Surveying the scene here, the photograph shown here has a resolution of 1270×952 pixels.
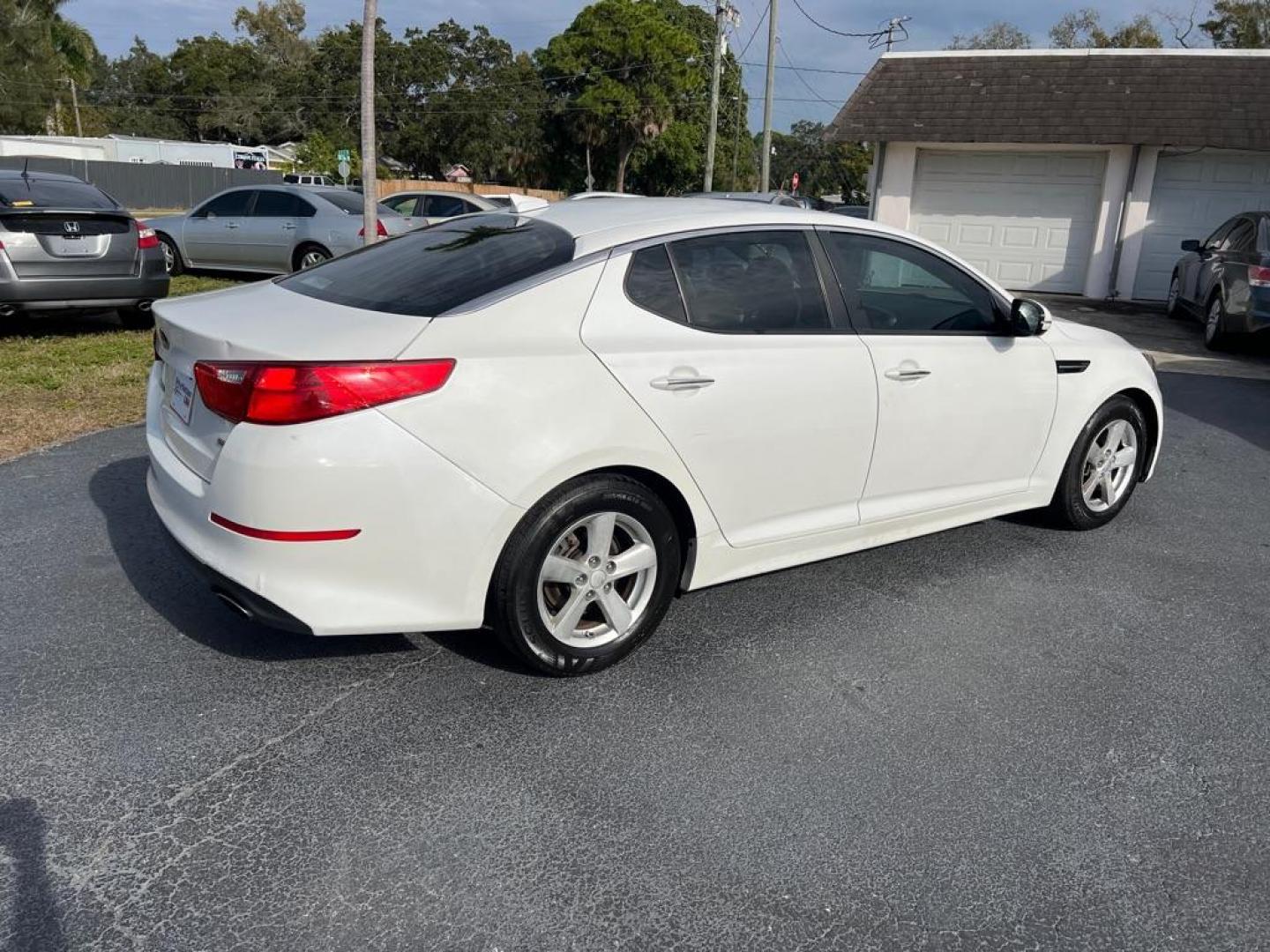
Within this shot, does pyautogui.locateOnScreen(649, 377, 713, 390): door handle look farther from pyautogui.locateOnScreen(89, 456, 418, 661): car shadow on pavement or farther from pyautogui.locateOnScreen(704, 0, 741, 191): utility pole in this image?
pyautogui.locateOnScreen(704, 0, 741, 191): utility pole

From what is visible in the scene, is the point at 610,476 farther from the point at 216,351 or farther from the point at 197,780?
the point at 197,780

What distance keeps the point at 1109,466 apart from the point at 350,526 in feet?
12.8

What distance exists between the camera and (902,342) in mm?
4020

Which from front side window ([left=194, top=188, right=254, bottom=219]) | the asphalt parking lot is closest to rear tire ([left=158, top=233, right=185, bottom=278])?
front side window ([left=194, top=188, right=254, bottom=219])

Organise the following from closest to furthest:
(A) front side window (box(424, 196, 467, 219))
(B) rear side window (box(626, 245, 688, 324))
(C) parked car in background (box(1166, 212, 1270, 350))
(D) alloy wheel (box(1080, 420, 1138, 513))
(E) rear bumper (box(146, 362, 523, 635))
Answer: (E) rear bumper (box(146, 362, 523, 635)), (B) rear side window (box(626, 245, 688, 324)), (D) alloy wheel (box(1080, 420, 1138, 513)), (C) parked car in background (box(1166, 212, 1270, 350)), (A) front side window (box(424, 196, 467, 219))

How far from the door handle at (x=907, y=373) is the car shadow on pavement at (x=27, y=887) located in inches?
125

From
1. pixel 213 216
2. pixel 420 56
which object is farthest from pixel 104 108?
pixel 213 216

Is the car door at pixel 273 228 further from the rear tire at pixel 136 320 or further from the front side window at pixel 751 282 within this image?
the front side window at pixel 751 282

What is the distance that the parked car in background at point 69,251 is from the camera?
8312mm

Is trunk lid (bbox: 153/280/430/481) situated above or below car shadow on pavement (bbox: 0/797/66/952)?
above

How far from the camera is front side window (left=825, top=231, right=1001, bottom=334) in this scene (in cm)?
398

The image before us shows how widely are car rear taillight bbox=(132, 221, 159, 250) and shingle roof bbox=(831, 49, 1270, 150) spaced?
11.2 meters

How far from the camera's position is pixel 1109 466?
199 inches

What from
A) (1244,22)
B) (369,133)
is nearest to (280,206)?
(369,133)
